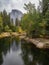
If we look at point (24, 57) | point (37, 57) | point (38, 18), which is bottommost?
point (24, 57)

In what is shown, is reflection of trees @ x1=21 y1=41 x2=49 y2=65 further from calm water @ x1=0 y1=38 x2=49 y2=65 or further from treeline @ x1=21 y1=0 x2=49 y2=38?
treeline @ x1=21 y1=0 x2=49 y2=38

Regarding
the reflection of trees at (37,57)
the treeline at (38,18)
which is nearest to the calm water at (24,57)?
the reflection of trees at (37,57)

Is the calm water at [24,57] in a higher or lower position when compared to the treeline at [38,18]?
lower

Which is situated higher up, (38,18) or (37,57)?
(38,18)

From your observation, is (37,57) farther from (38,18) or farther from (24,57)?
(38,18)

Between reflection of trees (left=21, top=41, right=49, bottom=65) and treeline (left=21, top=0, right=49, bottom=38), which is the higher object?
treeline (left=21, top=0, right=49, bottom=38)

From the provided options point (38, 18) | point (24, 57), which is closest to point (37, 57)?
point (24, 57)

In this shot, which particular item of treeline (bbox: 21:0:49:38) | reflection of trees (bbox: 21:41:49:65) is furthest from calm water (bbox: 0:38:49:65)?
treeline (bbox: 21:0:49:38)

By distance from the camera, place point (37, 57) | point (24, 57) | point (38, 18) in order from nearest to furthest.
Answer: point (37, 57)
point (24, 57)
point (38, 18)

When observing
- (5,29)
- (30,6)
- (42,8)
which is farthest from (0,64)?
(5,29)

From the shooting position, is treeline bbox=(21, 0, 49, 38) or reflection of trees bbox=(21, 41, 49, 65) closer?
reflection of trees bbox=(21, 41, 49, 65)

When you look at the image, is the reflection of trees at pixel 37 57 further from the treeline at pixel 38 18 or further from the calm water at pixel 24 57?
the treeline at pixel 38 18

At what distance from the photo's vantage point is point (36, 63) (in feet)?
93.7

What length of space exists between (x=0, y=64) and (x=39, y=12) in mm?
41764
